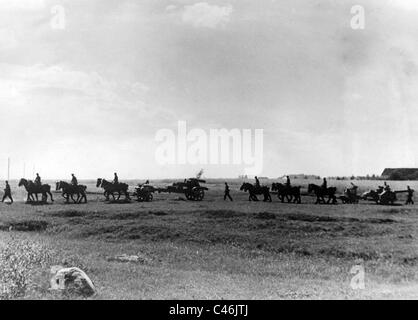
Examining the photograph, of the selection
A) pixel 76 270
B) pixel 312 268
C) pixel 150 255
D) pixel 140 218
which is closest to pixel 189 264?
pixel 150 255

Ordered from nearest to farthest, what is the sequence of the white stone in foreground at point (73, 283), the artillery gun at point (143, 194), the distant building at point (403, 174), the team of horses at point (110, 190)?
the white stone in foreground at point (73, 283)
the team of horses at point (110, 190)
the artillery gun at point (143, 194)
the distant building at point (403, 174)

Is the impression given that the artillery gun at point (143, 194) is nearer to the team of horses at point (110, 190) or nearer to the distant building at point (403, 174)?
the team of horses at point (110, 190)

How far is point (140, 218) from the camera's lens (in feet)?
86.8

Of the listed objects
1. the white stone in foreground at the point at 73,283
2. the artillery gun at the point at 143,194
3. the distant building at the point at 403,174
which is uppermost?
the distant building at the point at 403,174

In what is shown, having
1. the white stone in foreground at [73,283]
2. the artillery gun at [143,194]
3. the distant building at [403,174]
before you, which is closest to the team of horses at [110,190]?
the artillery gun at [143,194]

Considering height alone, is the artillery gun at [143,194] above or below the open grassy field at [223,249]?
above

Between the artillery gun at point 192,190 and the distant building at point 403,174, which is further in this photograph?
the distant building at point 403,174

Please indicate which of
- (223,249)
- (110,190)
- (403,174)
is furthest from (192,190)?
(403,174)

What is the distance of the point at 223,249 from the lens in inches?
789

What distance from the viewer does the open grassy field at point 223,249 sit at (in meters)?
12.9

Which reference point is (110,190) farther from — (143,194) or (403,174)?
(403,174)

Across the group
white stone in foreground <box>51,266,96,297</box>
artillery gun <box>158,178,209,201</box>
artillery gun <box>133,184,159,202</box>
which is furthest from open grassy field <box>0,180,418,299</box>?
artillery gun <box>158,178,209,201</box>

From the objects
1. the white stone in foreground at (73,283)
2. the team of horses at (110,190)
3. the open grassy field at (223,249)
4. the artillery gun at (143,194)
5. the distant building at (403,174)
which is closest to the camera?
the white stone in foreground at (73,283)
